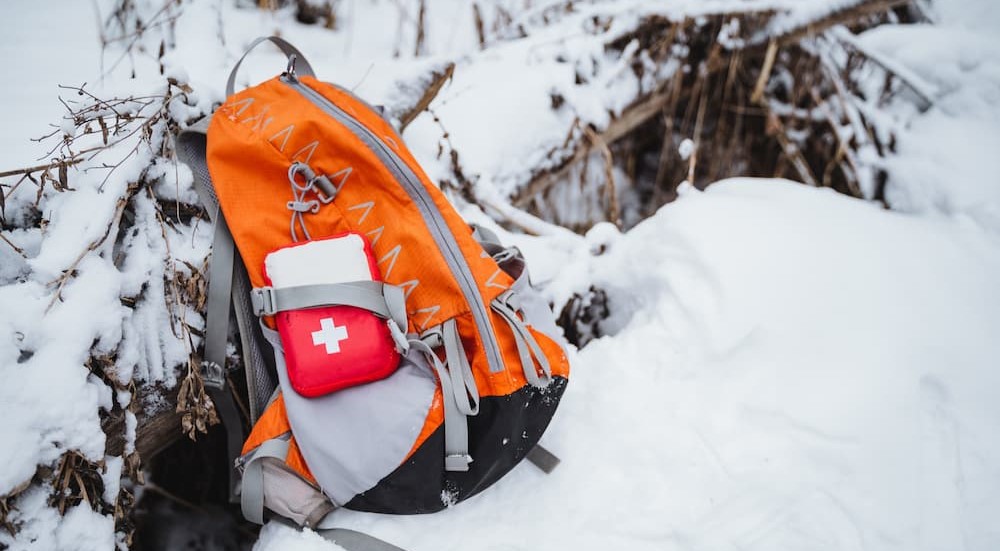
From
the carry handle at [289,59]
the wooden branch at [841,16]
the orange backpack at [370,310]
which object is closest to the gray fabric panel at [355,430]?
the orange backpack at [370,310]

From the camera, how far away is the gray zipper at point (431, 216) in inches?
46.6

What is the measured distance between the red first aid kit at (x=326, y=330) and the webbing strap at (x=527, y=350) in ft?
0.94

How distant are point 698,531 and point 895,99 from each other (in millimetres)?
2469

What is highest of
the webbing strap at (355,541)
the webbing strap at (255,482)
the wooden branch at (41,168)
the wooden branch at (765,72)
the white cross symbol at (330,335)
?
the wooden branch at (41,168)

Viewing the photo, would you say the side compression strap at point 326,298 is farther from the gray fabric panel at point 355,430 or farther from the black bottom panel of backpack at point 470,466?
the black bottom panel of backpack at point 470,466

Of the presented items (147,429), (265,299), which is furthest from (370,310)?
(147,429)

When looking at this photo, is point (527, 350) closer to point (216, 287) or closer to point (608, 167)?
point (216, 287)

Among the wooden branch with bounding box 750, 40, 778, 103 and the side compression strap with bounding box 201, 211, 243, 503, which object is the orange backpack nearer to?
the side compression strap with bounding box 201, 211, 243, 503

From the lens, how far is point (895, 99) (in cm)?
248

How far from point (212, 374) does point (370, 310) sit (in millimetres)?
427

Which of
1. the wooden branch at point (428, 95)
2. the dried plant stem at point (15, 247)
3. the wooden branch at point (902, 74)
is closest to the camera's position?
the dried plant stem at point (15, 247)

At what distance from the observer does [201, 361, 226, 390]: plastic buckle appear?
1.21m

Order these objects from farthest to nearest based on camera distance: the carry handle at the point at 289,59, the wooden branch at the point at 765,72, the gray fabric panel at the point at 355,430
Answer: the wooden branch at the point at 765,72, the carry handle at the point at 289,59, the gray fabric panel at the point at 355,430

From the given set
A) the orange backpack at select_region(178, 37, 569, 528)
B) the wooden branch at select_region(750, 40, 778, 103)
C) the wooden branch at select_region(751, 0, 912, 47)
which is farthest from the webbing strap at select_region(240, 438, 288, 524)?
the wooden branch at select_region(751, 0, 912, 47)
